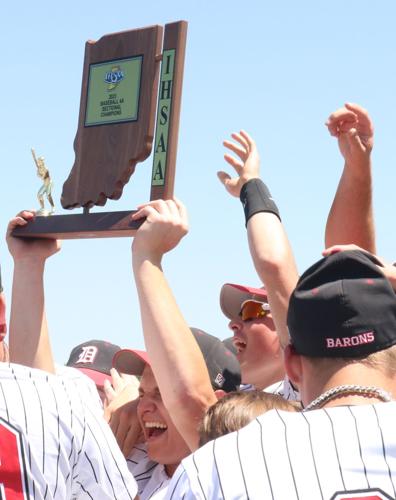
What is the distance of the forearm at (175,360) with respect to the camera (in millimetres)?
3533

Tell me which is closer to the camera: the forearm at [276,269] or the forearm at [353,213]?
the forearm at [276,269]

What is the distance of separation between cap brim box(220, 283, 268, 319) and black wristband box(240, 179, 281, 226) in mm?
1794

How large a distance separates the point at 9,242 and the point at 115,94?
2.58 feet

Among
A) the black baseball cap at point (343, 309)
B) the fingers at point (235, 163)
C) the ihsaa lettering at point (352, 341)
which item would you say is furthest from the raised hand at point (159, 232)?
the ihsaa lettering at point (352, 341)

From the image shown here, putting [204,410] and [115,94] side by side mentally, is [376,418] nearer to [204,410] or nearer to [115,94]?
[204,410]

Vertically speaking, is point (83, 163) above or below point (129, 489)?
above

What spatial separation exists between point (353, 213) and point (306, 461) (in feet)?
7.25

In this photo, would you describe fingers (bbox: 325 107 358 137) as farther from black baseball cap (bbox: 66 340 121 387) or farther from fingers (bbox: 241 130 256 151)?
black baseball cap (bbox: 66 340 121 387)

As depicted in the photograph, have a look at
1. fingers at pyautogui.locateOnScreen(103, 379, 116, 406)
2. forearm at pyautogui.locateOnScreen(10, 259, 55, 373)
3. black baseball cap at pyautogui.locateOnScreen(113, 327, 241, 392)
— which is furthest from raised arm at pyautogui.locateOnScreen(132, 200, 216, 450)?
fingers at pyautogui.locateOnScreen(103, 379, 116, 406)

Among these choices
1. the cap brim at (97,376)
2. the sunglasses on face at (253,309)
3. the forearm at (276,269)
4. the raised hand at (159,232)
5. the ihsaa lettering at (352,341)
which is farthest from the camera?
the cap brim at (97,376)

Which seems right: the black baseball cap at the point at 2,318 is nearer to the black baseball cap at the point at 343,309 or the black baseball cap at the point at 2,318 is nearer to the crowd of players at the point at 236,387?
the crowd of players at the point at 236,387

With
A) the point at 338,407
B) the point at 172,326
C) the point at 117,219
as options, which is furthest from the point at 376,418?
the point at 117,219

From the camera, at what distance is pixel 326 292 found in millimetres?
2604

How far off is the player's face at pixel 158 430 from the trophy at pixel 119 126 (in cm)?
81
